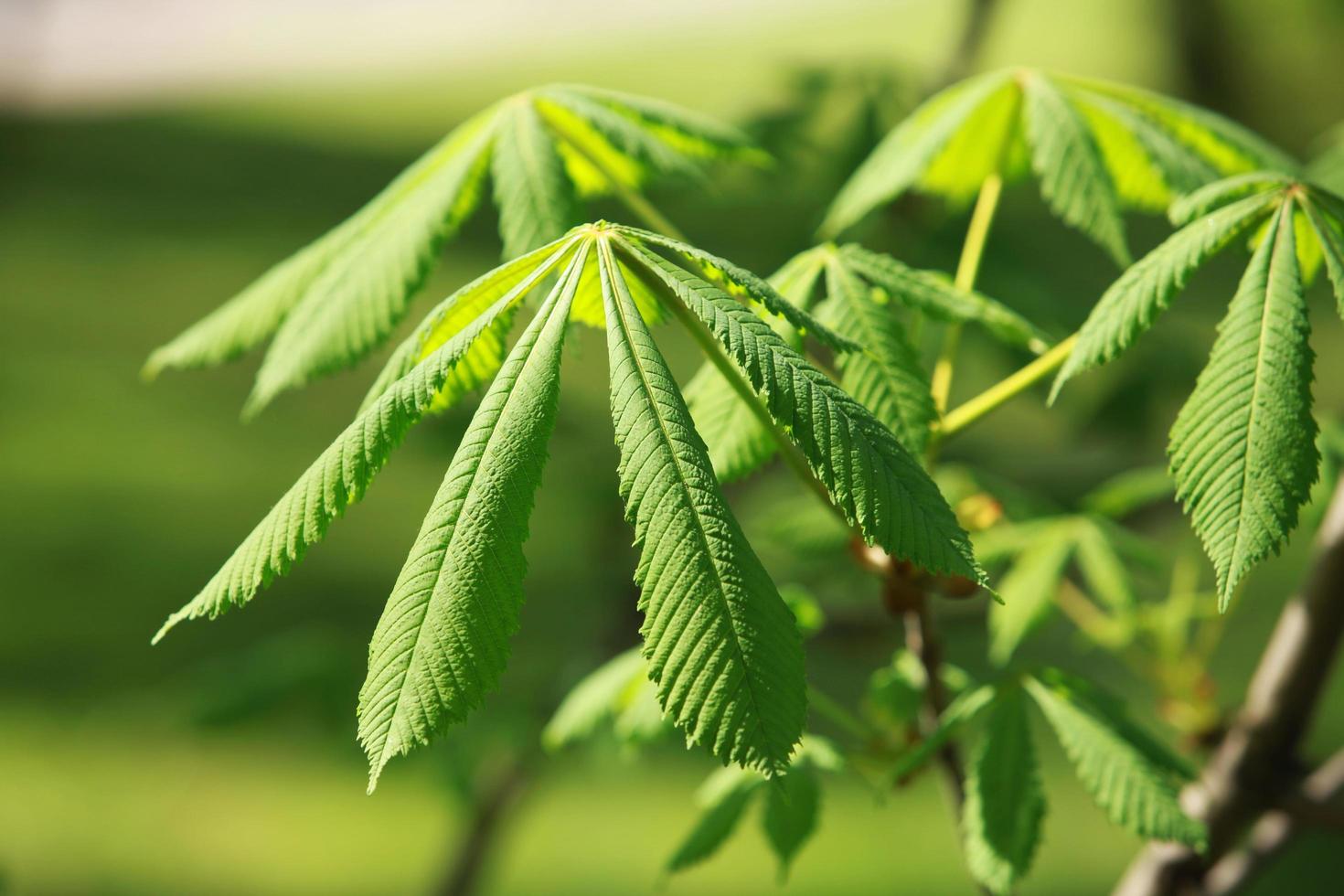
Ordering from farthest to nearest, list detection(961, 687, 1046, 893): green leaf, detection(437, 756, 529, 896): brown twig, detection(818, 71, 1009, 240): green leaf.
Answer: detection(437, 756, 529, 896): brown twig → detection(818, 71, 1009, 240): green leaf → detection(961, 687, 1046, 893): green leaf

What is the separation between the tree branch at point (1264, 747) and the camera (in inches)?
26.5

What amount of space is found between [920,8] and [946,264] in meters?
2.86

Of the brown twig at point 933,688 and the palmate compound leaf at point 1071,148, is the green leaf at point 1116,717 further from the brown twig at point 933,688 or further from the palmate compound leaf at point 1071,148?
the palmate compound leaf at point 1071,148

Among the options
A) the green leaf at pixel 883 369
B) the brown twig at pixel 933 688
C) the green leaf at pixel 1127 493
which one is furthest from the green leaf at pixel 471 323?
the green leaf at pixel 1127 493

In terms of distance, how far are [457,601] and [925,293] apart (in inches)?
11.6

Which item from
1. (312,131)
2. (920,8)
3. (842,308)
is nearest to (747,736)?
(842,308)

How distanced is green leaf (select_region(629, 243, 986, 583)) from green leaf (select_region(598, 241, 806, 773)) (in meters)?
0.04

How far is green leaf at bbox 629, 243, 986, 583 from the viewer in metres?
0.41

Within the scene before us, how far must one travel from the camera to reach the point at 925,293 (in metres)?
0.57

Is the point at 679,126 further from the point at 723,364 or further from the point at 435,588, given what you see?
the point at 435,588

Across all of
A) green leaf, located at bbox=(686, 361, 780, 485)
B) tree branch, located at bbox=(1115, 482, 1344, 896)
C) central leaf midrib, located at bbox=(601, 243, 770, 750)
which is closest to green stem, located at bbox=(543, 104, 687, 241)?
green leaf, located at bbox=(686, 361, 780, 485)

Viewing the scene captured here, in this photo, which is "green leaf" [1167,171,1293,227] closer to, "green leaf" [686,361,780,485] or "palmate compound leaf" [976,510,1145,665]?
"green leaf" [686,361,780,485]

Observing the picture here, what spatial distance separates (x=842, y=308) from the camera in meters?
0.55

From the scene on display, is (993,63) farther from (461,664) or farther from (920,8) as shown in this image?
(461,664)
